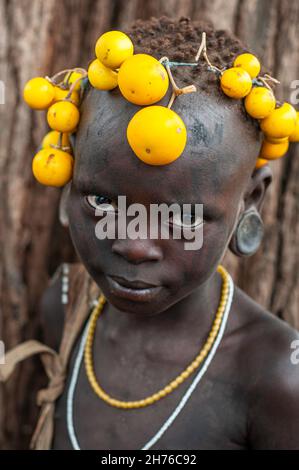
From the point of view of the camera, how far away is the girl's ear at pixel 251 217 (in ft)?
5.31

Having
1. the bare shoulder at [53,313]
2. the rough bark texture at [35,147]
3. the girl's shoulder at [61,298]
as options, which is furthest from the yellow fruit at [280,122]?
the bare shoulder at [53,313]

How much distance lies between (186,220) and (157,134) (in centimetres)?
24

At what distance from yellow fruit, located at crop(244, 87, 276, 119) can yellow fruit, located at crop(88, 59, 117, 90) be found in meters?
0.30

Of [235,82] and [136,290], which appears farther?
[136,290]

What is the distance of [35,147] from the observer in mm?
2207

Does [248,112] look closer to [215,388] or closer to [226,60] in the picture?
[226,60]

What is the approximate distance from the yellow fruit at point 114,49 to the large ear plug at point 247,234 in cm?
52

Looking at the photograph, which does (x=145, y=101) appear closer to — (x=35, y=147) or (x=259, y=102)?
(x=259, y=102)

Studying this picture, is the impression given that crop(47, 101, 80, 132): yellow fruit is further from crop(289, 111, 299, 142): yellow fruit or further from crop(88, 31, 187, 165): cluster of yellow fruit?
crop(289, 111, 299, 142): yellow fruit

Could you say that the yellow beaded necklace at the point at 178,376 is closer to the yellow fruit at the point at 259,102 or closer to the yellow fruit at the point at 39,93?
the yellow fruit at the point at 259,102

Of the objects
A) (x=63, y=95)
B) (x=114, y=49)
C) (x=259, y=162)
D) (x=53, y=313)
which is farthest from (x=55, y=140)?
(x=53, y=313)

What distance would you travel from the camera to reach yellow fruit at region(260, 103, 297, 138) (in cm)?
146

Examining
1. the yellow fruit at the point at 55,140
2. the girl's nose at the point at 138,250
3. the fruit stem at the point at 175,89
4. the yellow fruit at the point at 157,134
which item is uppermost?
the fruit stem at the point at 175,89

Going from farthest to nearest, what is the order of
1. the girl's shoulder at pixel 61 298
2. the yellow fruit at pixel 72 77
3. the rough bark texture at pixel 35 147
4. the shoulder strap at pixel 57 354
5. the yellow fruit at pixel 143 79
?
1. the rough bark texture at pixel 35 147
2. the girl's shoulder at pixel 61 298
3. the shoulder strap at pixel 57 354
4. the yellow fruit at pixel 72 77
5. the yellow fruit at pixel 143 79
